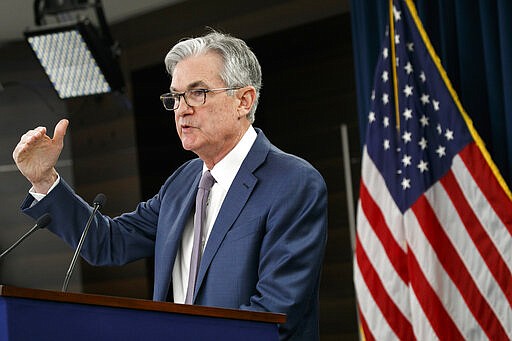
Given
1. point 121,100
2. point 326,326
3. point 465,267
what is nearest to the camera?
point 465,267

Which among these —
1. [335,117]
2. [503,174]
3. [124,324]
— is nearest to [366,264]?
[503,174]

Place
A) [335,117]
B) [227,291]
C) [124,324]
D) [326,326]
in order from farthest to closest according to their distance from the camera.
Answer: [335,117] < [326,326] < [227,291] < [124,324]

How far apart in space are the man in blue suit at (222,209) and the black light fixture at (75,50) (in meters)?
2.17

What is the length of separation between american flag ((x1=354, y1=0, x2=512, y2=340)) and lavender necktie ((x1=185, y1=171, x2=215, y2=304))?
174 cm

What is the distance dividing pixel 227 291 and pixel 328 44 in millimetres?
3781

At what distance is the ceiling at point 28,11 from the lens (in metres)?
6.67

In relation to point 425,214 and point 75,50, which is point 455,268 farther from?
point 75,50

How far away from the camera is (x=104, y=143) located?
6.75 metres

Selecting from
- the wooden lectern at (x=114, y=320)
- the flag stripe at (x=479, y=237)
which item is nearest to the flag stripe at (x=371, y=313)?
the flag stripe at (x=479, y=237)

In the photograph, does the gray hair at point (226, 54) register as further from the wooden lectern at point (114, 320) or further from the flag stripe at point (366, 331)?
the flag stripe at point (366, 331)

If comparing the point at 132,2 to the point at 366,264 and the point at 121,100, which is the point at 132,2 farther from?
the point at 366,264

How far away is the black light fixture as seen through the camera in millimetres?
4672

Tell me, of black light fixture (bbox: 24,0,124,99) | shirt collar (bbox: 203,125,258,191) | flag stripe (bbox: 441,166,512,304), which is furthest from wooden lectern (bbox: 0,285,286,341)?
black light fixture (bbox: 24,0,124,99)

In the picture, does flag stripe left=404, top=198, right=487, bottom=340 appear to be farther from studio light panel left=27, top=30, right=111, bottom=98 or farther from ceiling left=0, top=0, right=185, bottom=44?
ceiling left=0, top=0, right=185, bottom=44
